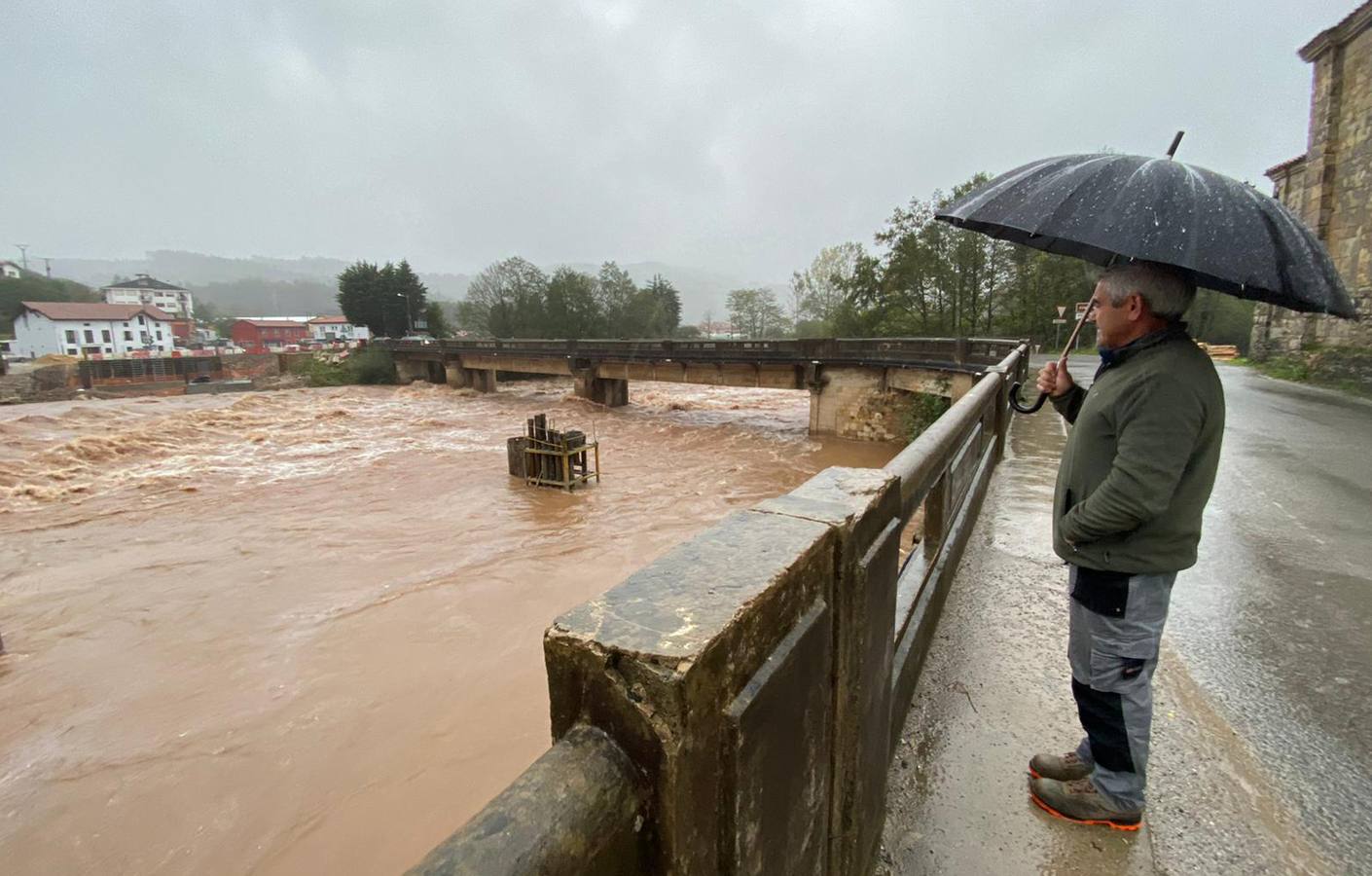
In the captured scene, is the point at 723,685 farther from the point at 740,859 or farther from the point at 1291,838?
the point at 1291,838

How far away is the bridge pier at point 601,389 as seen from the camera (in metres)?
31.6

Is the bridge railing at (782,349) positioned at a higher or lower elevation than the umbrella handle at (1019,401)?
higher

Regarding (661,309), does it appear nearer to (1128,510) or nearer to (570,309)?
(570,309)

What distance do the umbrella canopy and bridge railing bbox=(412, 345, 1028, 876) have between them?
0.94m

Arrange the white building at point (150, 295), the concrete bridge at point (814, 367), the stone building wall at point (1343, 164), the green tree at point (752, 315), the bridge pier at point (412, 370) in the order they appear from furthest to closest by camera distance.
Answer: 1. the white building at point (150, 295)
2. the green tree at point (752, 315)
3. the bridge pier at point (412, 370)
4. the concrete bridge at point (814, 367)
5. the stone building wall at point (1343, 164)

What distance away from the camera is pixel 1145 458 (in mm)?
1726

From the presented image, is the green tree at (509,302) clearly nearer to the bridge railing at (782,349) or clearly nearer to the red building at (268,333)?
the bridge railing at (782,349)

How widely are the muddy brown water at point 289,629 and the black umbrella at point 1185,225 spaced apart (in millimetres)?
6273

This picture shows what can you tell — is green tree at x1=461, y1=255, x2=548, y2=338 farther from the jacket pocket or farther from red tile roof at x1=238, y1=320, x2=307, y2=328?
the jacket pocket

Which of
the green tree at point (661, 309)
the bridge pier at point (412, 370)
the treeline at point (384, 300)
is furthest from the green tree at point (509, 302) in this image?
the bridge pier at point (412, 370)

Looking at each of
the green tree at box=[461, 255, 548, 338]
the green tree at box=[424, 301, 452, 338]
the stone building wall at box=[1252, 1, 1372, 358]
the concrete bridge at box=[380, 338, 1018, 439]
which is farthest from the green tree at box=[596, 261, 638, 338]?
the stone building wall at box=[1252, 1, 1372, 358]

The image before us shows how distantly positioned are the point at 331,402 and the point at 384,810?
3616 cm

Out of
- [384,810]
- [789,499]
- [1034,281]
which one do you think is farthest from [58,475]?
[1034,281]

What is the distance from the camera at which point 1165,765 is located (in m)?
2.32
